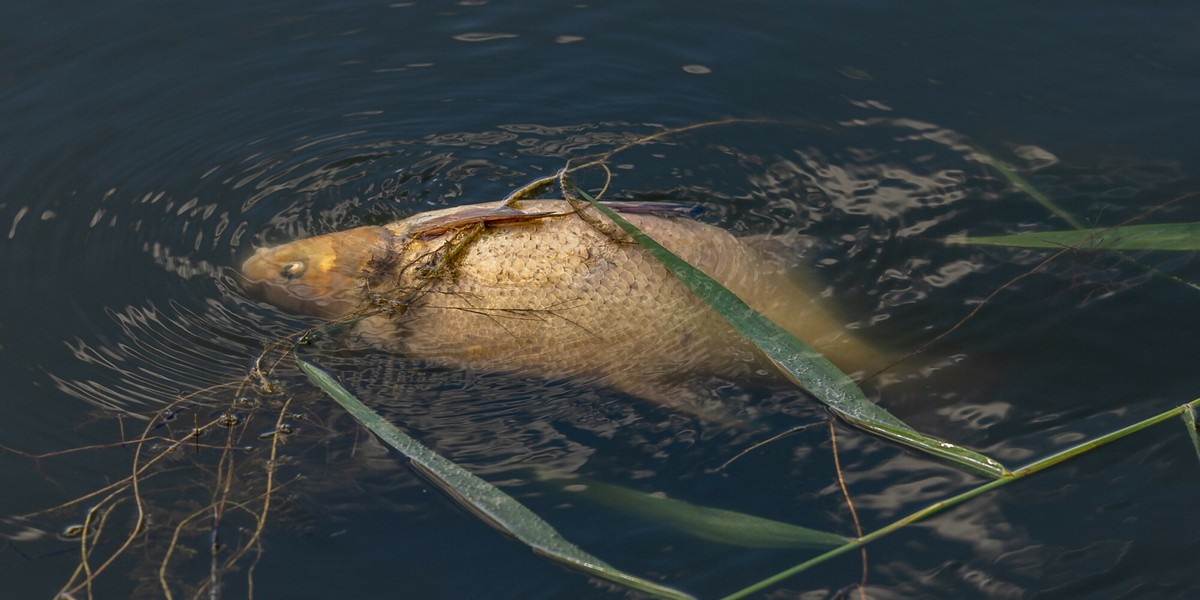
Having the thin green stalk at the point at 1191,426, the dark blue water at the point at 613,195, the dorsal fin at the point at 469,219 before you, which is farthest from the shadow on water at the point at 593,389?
the dorsal fin at the point at 469,219

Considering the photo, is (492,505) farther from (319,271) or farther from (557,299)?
(319,271)

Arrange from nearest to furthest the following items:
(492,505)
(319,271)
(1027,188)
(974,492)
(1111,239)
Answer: (974,492) < (492,505) < (319,271) < (1111,239) < (1027,188)

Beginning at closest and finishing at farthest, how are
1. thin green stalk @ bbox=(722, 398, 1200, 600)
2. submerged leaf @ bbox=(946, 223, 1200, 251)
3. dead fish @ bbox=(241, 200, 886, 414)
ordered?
thin green stalk @ bbox=(722, 398, 1200, 600)
dead fish @ bbox=(241, 200, 886, 414)
submerged leaf @ bbox=(946, 223, 1200, 251)

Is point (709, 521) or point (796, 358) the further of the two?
point (796, 358)

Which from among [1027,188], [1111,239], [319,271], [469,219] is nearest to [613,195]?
[469,219]

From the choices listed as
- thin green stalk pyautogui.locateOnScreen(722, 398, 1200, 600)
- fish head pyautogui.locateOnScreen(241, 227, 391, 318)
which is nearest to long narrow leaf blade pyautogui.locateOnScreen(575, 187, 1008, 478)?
thin green stalk pyautogui.locateOnScreen(722, 398, 1200, 600)

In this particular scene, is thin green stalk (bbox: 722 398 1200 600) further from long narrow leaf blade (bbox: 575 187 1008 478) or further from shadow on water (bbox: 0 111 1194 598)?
long narrow leaf blade (bbox: 575 187 1008 478)

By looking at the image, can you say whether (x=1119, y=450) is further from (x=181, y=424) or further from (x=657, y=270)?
(x=181, y=424)
